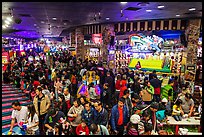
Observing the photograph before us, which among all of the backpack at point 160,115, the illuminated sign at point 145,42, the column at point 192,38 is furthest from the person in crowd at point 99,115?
the illuminated sign at point 145,42

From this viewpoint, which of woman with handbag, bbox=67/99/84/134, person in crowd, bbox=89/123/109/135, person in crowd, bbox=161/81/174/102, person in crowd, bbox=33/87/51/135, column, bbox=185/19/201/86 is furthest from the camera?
column, bbox=185/19/201/86

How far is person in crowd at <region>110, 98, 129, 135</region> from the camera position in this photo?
4.79 metres

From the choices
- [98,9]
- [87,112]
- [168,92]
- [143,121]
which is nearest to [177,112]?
[143,121]

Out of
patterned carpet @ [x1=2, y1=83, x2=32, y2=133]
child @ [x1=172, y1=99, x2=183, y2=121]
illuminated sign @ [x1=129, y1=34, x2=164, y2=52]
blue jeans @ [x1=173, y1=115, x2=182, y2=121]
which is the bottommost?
patterned carpet @ [x1=2, y1=83, x2=32, y2=133]

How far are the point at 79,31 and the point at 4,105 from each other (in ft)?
25.6

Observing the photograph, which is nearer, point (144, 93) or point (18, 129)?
point (18, 129)

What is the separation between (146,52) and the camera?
1153 cm

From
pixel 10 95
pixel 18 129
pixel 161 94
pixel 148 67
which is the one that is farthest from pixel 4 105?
pixel 148 67

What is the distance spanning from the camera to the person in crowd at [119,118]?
4.79 meters

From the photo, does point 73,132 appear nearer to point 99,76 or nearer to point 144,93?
point 144,93

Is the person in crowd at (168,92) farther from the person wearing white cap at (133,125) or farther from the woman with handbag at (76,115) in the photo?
the woman with handbag at (76,115)

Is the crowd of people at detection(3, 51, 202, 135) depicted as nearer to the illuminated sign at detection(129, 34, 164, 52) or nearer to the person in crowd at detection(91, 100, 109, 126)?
the person in crowd at detection(91, 100, 109, 126)

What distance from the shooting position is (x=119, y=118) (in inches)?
190

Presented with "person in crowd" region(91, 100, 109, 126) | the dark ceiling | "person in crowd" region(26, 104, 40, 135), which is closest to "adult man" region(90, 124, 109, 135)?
"person in crowd" region(91, 100, 109, 126)
